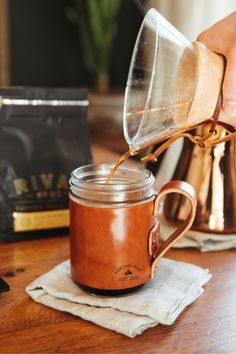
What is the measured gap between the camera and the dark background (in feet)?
10.4

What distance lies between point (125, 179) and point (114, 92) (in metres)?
2.17

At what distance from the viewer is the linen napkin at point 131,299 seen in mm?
716

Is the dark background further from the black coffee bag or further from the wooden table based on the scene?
the wooden table

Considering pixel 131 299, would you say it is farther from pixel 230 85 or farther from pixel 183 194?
pixel 230 85

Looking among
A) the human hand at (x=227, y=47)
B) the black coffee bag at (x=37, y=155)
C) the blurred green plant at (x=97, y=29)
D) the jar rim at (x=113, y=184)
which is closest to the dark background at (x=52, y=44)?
the blurred green plant at (x=97, y=29)

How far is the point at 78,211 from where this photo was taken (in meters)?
0.77

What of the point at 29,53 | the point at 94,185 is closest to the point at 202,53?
the point at 94,185

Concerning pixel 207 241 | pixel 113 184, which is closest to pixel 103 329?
pixel 113 184

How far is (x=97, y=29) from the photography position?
2.99 meters

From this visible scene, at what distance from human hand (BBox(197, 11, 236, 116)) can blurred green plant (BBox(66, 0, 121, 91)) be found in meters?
2.16

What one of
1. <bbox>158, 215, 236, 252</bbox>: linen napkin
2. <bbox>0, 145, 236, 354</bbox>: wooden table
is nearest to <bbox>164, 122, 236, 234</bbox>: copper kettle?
<bbox>158, 215, 236, 252</bbox>: linen napkin

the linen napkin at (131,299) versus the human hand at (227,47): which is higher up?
the human hand at (227,47)

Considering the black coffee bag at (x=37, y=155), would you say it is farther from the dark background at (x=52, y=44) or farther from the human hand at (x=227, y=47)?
the dark background at (x=52, y=44)

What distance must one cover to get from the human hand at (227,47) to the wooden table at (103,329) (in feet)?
0.90
